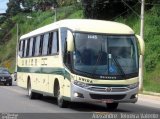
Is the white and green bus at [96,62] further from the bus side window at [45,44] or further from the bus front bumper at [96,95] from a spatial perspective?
the bus side window at [45,44]

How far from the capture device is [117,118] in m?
17.7

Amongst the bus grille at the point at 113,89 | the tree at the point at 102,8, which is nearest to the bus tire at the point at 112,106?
the bus grille at the point at 113,89

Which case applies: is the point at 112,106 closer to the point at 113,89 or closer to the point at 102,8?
the point at 113,89

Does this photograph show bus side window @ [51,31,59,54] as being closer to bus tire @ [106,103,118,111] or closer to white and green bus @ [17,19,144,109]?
white and green bus @ [17,19,144,109]

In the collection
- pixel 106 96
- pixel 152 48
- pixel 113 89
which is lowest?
pixel 152 48

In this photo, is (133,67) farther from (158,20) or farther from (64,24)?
(158,20)

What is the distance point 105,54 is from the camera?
20.6 meters

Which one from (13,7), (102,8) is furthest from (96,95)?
(13,7)

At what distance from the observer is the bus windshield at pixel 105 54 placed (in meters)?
20.4

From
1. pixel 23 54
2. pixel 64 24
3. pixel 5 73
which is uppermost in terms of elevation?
pixel 64 24

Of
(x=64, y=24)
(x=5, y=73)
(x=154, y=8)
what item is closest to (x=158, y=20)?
(x=154, y=8)

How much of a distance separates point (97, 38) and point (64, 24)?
1.84 m

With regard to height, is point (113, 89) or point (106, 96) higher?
point (113, 89)

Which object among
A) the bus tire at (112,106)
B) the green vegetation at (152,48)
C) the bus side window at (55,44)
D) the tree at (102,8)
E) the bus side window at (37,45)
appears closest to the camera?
the bus tire at (112,106)
